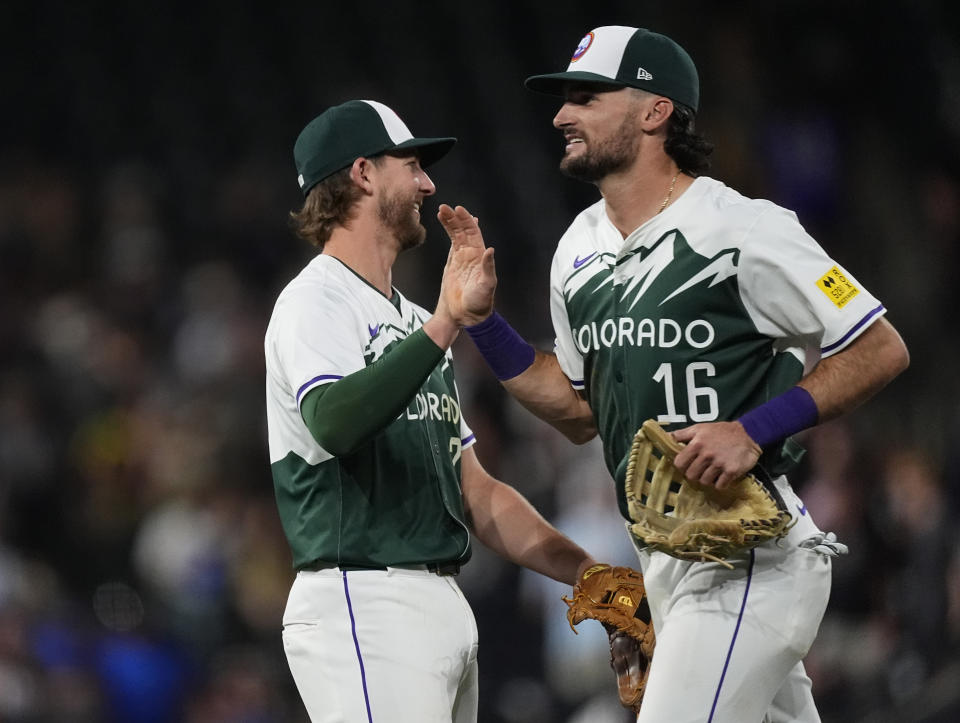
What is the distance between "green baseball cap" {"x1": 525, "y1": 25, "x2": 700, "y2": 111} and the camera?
361 centimetres

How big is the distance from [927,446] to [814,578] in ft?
9.55

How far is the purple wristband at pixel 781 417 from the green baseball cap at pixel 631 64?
3.23 feet

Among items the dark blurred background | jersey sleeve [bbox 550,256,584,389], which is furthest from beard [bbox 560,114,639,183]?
the dark blurred background

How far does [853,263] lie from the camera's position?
23.5 feet

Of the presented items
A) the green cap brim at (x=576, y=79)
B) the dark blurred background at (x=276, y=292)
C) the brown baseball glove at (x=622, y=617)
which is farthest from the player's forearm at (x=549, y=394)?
the dark blurred background at (x=276, y=292)

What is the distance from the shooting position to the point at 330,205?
11.9 ft

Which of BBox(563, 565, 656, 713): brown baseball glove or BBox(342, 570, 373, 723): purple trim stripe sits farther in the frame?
BBox(563, 565, 656, 713): brown baseball glove

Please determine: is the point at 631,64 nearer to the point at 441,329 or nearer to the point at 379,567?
the point at 441,329

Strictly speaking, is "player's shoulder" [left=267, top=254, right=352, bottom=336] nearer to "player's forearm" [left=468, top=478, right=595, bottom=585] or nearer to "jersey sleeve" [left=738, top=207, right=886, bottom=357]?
"player's forearm" [left=468, top=478, right=595, bottom=585]

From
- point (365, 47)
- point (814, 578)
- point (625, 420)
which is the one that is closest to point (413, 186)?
point (625, 420)

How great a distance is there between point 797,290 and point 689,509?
2.02ft

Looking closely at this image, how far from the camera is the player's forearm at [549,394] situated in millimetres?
3805

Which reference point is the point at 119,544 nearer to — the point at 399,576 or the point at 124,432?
the point at 124,432

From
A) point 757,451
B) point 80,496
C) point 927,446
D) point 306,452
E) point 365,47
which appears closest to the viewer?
point 757,451
